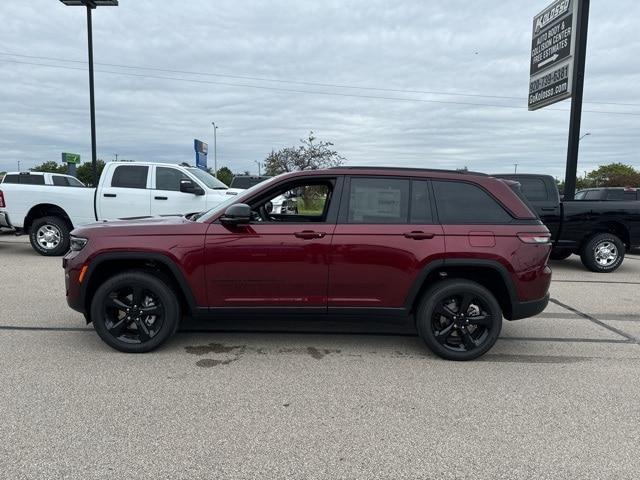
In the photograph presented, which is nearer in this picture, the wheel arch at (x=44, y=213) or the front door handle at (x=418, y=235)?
the front door handle at (x=418, y=235)

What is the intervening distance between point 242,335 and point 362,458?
2465 mm

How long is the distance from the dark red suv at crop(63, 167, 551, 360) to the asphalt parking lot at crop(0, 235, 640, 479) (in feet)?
1.38

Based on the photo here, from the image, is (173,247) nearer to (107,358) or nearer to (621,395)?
(107,358)

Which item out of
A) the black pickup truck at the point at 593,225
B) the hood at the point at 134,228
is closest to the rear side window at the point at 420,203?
the hood at the point at 134,228

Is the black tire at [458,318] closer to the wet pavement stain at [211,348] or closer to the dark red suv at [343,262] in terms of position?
the dark red suv at [343,262]

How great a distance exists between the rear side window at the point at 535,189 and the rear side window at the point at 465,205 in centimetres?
583

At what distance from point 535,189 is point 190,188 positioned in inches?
272

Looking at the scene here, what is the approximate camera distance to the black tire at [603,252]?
31.1 ft

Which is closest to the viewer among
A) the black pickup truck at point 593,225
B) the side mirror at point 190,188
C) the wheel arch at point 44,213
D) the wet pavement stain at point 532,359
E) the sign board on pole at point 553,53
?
the wet pavement stain at point 532,359

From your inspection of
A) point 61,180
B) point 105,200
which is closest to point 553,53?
point 105,200

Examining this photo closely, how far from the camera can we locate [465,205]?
445 cm

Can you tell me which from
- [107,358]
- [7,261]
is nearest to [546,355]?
[107,358]

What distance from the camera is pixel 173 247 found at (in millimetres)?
4285

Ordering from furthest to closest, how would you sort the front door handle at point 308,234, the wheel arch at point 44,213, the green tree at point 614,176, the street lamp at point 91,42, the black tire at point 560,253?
the green tree at point 614,176
the street lamp at point 91,42
the wheel arch at point 44,213
the black tire at point 560,253
the front door handle at point 308,234
